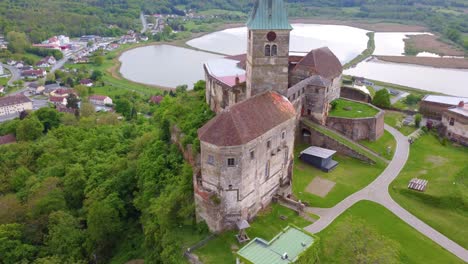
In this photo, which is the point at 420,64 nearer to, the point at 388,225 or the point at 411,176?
the point at 411,176

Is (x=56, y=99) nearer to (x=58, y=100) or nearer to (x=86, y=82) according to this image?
(x=58, y=100)

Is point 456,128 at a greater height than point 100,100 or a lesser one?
greater

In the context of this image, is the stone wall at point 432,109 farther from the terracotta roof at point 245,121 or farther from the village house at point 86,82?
the village house at point 86,82

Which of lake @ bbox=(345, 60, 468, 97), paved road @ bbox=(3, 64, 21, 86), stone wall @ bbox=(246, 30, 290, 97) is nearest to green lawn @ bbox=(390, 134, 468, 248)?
stone wall @ bbox=(246, 30, 290, 97)

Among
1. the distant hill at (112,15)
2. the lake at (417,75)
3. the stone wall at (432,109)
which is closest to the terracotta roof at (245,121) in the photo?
the stone wall at (432,109)

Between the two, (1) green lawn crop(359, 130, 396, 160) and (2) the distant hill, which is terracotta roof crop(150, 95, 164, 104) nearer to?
(1) green lawn crop(359, 130, 396, 160)

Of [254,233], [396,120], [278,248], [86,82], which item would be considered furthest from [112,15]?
[278,248]
